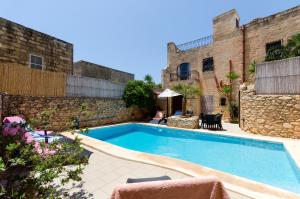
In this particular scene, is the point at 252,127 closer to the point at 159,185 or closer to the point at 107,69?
the point at 159,185

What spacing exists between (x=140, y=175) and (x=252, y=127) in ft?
27.9

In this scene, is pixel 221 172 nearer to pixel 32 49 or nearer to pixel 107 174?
pixel 107 174

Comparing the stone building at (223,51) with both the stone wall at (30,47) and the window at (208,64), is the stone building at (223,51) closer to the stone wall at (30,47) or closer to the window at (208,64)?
the window at (208,64)

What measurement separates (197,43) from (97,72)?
1282 centimetres

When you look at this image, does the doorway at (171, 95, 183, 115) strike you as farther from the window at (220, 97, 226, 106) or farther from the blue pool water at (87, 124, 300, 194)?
the blue pool water at (87, 124, 300, 194)

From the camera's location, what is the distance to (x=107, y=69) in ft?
73.4

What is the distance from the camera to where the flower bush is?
2.01 m

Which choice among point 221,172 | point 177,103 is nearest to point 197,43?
point 177,103

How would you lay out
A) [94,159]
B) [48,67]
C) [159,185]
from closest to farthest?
1. [159,185]
2. [94,159]
3. [48,67]

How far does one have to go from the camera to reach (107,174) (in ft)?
13.1

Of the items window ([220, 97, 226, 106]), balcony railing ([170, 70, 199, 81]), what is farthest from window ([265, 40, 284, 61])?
balcony railing ([170, 70, 199, 81])

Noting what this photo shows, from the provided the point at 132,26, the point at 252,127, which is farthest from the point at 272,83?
Result: the point at 132,26

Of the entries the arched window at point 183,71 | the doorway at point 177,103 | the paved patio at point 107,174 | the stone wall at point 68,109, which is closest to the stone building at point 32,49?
the stone wall at point 68,109

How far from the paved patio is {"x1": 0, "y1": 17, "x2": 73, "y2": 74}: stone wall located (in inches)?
376
